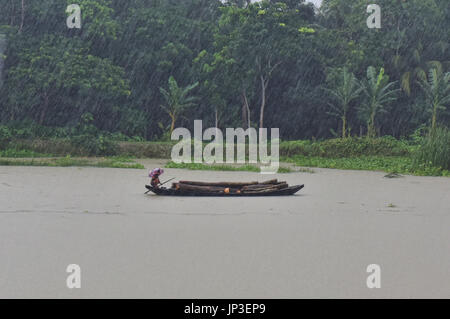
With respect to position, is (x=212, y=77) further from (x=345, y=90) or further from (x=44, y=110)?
(x=44, y=110)

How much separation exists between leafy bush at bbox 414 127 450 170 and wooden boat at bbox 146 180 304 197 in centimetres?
743

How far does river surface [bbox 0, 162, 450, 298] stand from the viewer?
5.75m

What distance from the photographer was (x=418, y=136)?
2606 cm

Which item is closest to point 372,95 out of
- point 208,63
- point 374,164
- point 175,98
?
point 374,164

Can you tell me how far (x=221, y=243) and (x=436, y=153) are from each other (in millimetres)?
11650

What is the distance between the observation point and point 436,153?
17562 mm

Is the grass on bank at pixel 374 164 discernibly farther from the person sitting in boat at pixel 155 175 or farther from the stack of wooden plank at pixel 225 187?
the person sitting in boat at pixel 155 175

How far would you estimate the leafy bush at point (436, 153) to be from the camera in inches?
683

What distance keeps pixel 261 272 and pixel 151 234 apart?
7.76 ft

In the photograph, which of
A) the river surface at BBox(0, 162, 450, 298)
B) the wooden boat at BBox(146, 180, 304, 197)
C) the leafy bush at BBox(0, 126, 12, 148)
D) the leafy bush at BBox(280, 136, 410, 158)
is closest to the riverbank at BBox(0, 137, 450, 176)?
the leafy bush at BBox(280, 136, 410, 158)

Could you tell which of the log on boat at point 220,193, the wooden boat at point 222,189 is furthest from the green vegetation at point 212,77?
the wooden boat at point 222,189

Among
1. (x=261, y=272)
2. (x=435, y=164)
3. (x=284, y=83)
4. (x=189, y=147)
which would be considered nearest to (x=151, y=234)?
(x=261, y=272)

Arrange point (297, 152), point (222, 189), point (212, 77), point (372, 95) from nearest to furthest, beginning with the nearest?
point (222, 189) < point (297, 152) < point (372, 95) < point (212, 77)
